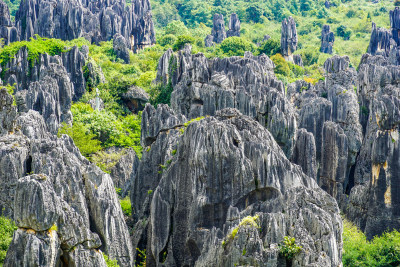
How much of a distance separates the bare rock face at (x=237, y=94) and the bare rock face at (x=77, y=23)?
4050 centimetres

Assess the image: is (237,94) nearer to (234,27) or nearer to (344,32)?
A: (234,27)

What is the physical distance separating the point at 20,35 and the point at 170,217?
61513 millimetres

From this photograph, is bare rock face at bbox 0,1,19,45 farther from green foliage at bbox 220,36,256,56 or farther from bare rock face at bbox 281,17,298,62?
bare rock face at bbox 281,17,298,62

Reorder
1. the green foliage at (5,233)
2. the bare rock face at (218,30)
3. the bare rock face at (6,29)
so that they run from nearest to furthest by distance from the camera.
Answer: the green foliage at (5,233)
the bare rock face at (6,29)
the bare rock face at (218,30)

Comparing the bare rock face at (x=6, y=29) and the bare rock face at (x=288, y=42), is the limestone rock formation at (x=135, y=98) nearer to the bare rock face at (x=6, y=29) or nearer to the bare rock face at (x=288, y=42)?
the bare rock face at (x=6, y=29)

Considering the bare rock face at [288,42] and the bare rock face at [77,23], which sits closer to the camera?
the bare rock face at [77,23]

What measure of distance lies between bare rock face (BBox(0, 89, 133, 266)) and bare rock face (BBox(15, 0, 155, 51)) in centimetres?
5114

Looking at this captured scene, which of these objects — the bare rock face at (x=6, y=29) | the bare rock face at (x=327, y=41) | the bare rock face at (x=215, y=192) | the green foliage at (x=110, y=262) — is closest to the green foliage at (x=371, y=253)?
the bare rock face at (x=215, y=192)

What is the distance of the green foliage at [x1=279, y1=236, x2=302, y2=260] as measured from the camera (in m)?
18.6

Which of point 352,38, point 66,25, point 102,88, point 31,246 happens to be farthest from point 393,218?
point 352,38

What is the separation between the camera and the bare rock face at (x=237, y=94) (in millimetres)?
36438

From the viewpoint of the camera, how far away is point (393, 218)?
3447cm

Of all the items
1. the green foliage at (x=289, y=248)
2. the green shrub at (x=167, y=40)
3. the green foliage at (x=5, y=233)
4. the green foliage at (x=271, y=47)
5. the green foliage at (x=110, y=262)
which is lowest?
the green foliage at (x=271, y=47)

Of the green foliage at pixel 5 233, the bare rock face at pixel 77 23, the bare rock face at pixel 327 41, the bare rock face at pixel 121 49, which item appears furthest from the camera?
the bare rock face at pixel 327 41
